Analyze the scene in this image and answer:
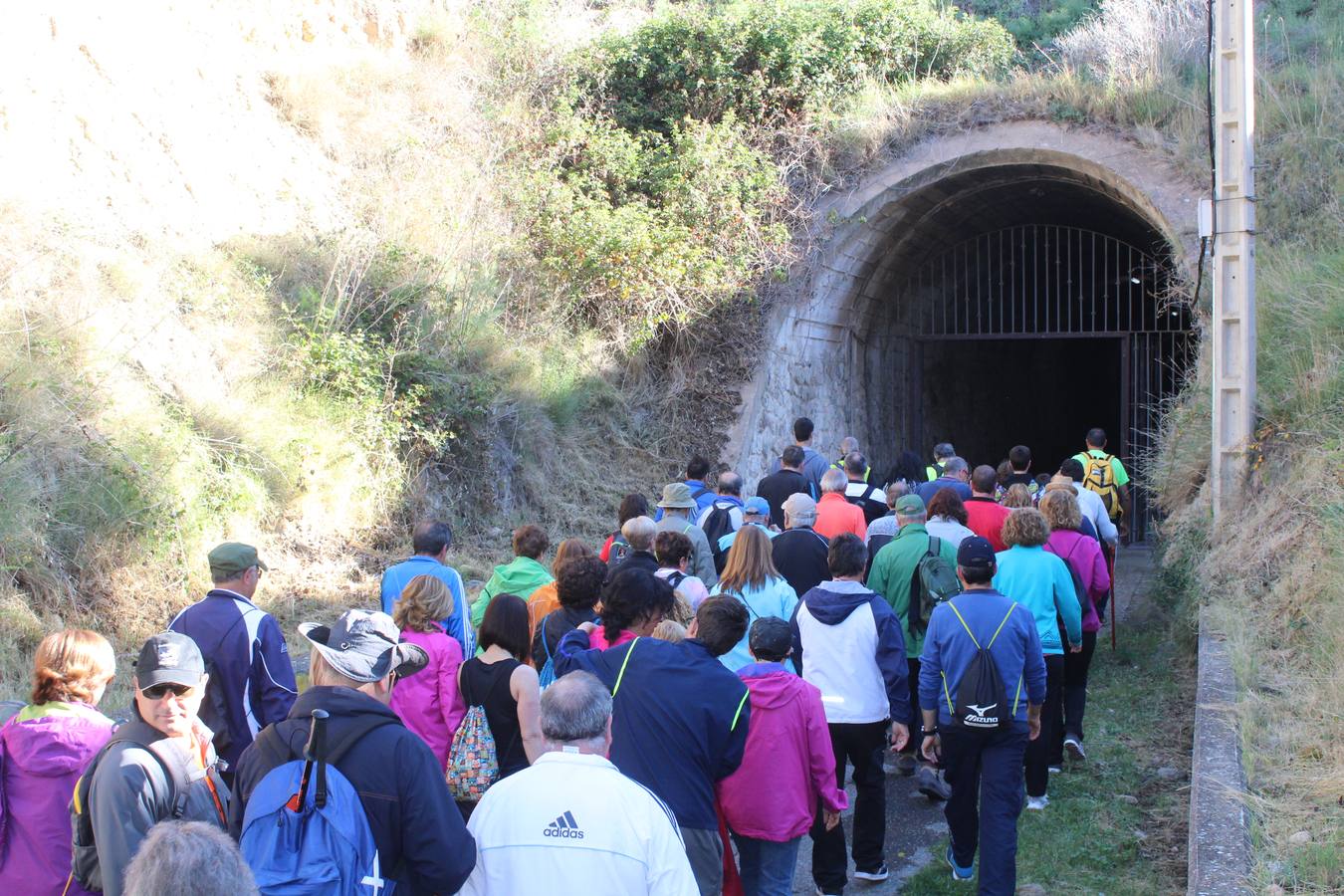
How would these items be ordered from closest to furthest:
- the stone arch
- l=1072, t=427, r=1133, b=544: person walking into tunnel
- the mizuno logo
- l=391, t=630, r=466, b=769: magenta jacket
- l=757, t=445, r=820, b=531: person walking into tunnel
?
1. the mizuno logo
2. l=391, t=630, r=466, b=769: magenta jacket
3. l=757, t=445, r=820, b=531: person walking into tunnel
4. l=1072, t=427, r=1133, b=544: person walking into tunnel
5. the stone arch

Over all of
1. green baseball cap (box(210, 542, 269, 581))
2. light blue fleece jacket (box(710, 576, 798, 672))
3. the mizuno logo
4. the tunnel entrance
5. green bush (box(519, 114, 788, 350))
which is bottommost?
the mizuno logo

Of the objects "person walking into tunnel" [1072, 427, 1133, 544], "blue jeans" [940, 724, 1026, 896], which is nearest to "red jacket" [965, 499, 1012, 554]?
"blue jeans" [940, 724, 1026, 896]

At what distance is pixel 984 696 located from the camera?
462 centimetres

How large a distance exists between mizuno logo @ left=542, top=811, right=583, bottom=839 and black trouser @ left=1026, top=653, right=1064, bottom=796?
153 inches

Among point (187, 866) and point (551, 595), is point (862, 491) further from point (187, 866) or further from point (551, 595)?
point (187, 866)

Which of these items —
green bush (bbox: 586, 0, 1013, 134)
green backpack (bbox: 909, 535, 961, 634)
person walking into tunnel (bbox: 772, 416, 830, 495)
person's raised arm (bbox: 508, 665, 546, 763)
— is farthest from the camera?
green bush (bbox: 586, 0, 1013, 134)

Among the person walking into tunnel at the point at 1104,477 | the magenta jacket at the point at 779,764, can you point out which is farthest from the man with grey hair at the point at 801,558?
the person walking into tunnel at the point at 1104,477

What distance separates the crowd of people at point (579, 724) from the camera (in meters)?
2.62

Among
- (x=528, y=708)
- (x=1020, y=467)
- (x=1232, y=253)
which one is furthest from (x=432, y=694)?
Answer: (x=1232, y=253)

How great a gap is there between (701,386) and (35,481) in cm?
823

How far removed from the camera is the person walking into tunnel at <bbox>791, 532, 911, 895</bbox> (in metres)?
4.84

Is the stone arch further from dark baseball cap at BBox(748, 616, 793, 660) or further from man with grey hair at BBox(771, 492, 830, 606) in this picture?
dark baseball cap at BBox(748, 616, 793, 660)

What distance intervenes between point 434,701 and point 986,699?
88.5 inches

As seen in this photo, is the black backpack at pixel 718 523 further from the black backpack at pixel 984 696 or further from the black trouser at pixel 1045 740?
the black backpack at pixel 984 696
